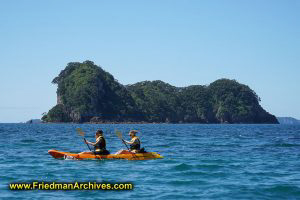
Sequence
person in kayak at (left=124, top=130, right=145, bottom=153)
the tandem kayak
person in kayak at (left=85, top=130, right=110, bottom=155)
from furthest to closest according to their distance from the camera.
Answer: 1. person in kayak at (left=124, top=130, right=145, bottom=153)
2. the tandem kayak
3. person in kayak at (left=85, top=130, right=110, bottom=155)

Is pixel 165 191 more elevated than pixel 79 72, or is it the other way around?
pixel 79 72

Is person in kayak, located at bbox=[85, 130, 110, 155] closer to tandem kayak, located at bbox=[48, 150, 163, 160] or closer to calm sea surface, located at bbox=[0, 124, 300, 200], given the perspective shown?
tandem kayak, located at bbox=[48, 150, 163, 160]

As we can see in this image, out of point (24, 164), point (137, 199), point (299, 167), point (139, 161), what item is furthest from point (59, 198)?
point (299, 167)

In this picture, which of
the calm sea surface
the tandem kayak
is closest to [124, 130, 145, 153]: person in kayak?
the tandem kayak

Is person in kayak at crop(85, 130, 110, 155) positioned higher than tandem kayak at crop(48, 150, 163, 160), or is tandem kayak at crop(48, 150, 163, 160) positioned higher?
person in kayak at crop(85, 130, 110, 155)

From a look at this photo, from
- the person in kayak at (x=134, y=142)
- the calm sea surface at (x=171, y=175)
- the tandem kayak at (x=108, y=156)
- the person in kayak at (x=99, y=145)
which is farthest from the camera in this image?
the person in kayak at (x=134, y=142)

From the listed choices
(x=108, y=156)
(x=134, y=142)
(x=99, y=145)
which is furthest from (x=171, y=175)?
(x=99, y=145)

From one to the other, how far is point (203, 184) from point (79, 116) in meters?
153

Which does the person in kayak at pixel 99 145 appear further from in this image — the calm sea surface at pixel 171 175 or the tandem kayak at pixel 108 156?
the calm sea surface at pixel 171 175

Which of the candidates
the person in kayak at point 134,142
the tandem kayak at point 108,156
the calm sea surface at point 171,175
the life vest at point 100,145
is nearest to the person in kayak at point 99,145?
the life vest at point 100,145

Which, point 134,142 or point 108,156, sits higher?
point 134,142

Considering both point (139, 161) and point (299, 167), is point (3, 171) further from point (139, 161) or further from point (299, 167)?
point (299, 167)

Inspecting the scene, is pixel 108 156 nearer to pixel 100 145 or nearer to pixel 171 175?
pixel 100 145

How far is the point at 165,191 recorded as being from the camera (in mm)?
17812
